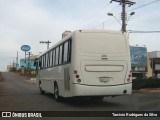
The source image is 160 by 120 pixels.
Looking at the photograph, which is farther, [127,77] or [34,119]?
[127,77]

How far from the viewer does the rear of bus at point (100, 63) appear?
15922mm

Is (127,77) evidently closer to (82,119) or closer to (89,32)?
(89,32)

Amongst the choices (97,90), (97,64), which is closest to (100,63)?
(97,64)

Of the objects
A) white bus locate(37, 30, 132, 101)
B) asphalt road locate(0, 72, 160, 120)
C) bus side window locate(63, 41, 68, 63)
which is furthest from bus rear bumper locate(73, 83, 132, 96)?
bus side window locate(63, 41, 68, 63)

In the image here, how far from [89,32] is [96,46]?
0.71 meters

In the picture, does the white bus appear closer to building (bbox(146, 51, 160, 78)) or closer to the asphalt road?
the asphalt road

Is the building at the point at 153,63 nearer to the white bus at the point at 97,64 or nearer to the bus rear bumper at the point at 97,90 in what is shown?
the white bus at the point at 97,64

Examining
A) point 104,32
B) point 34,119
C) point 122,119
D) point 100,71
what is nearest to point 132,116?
point 122,119

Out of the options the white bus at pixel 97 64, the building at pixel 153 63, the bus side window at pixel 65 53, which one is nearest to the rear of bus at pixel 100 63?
the white bus at pixel 97 64

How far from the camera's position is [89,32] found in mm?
16625

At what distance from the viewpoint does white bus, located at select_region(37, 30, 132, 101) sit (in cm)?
1594

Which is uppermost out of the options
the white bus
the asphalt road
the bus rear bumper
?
the white bus

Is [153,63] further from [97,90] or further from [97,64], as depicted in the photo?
[97,90]

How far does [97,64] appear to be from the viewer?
53.2ft
